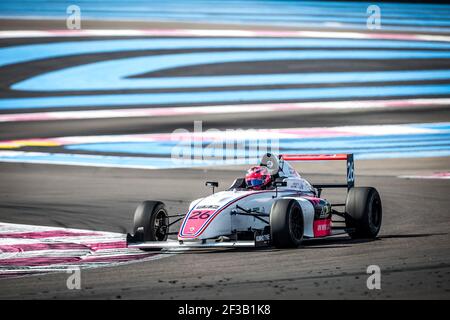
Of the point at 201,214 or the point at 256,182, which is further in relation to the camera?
the point at 256,182

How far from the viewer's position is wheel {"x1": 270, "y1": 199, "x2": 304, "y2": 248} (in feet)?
35.3

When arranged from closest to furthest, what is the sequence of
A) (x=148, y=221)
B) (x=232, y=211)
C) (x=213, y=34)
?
(x=232, y=211)
(x=148, y=221)
(x=213, y=34)

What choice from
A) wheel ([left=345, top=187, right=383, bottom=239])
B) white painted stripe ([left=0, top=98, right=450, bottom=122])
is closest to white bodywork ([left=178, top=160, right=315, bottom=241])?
wheel ([left=345, top=187, right=383, bottom=239])

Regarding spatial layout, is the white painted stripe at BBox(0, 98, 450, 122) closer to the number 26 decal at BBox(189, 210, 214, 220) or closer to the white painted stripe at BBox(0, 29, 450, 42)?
the white painted stripe at BBox(0, 29, 450, 42)

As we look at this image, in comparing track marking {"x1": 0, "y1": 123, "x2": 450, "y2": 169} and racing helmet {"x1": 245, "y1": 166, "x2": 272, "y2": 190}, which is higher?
track marking {"x1": 0, "y1": 123, "x2": 450, "y2": 169}

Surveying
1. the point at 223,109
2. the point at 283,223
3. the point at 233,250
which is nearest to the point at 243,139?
the point at 223,109

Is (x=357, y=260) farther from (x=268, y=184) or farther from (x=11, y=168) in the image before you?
(x=11, y=168)

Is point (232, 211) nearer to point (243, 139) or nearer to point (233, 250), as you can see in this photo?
point (233, 250)

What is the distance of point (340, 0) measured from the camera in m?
45.5

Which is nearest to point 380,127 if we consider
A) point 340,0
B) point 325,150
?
point 325,150

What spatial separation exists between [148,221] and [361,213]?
2660mm

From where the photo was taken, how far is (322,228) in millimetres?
12055

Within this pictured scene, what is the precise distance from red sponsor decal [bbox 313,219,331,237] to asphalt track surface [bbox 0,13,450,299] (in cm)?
13

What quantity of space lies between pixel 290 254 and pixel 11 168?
42.4 ft
